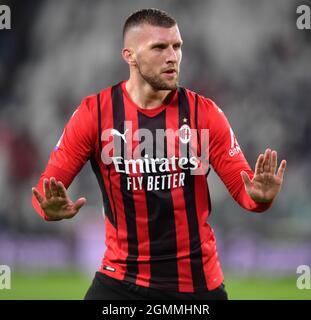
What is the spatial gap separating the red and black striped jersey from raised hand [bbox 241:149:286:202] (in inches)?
7.3

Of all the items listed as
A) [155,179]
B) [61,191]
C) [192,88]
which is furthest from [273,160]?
[192,88]

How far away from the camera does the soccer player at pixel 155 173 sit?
3773mm

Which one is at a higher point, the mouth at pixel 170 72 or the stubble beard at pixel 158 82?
the mouth at pixel 170 72

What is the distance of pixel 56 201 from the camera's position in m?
3.44

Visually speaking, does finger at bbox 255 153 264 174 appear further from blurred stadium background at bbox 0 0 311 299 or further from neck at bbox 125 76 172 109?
blurred stadium background at bbox 0 0 311 299

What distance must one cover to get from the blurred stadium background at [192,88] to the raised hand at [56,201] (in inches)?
172

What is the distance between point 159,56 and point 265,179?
0.95 metres

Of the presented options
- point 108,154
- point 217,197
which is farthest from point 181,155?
point 217,197

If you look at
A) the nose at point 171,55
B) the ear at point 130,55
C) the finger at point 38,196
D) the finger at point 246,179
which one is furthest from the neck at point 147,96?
the finger at point 38,196

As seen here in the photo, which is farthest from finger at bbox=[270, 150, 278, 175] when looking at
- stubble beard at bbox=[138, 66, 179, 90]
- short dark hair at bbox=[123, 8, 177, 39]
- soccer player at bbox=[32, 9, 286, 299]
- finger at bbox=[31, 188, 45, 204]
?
finger at bbox=[31, 188, 45, 204]

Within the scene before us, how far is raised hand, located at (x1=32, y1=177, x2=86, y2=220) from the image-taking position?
342 centimetres

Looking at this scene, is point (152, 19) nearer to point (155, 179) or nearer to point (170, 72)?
point (170, 72)

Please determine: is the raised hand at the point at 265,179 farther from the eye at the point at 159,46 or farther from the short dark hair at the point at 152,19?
the short dark hair at the point at 152,19

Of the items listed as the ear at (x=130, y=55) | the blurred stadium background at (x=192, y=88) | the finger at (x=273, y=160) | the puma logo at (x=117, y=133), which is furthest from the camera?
the blurred stadium background at (x=192, y=88)
